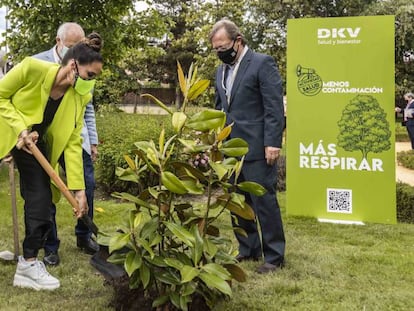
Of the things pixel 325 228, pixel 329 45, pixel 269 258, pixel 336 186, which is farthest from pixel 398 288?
pixel 329 45

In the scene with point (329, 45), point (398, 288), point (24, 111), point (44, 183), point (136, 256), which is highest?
point (329, 45)

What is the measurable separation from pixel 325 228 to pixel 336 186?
1.79 feet

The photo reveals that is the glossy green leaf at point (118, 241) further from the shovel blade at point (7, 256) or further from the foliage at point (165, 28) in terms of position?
the foliage at point (165, 28)

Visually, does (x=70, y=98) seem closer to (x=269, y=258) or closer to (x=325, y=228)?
(x=269, y=258)

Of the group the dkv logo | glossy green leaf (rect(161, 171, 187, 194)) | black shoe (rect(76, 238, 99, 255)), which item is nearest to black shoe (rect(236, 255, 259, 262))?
black shoe (rect(76, 238, 99, 255))

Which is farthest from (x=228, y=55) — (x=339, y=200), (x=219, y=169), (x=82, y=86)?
(x=339, y=200)

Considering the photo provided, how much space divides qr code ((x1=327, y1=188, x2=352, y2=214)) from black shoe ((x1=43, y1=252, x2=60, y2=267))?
3076 millimetres

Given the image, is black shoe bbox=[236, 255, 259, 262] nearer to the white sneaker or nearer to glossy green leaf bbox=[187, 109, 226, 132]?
the white sneaker

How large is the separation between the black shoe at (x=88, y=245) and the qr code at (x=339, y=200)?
269 centimetres

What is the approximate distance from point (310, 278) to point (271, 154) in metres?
0.95

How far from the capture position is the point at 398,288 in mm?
3746

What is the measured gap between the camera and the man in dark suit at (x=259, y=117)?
395 cm

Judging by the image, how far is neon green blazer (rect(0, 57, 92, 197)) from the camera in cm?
341

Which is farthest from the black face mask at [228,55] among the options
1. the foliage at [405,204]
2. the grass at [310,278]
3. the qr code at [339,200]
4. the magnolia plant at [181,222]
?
the foliage at [405,204]
